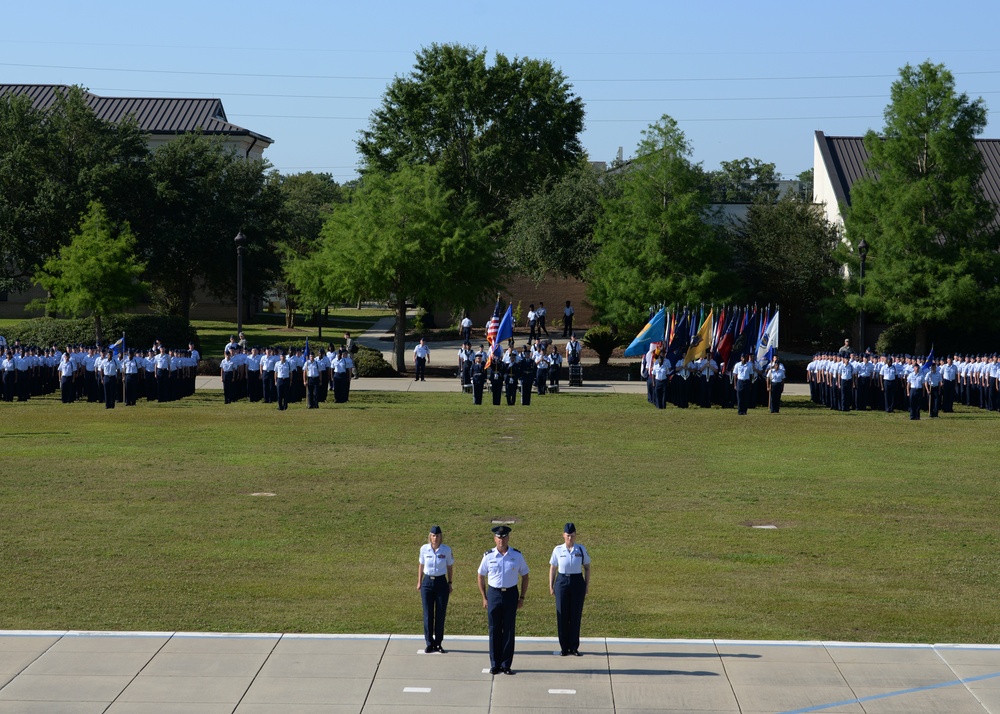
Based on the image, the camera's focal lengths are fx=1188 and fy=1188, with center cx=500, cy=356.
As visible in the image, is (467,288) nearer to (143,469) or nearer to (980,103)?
(980,103)

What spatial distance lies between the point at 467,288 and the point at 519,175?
865 inches

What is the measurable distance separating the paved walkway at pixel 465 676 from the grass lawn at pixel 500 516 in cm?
62

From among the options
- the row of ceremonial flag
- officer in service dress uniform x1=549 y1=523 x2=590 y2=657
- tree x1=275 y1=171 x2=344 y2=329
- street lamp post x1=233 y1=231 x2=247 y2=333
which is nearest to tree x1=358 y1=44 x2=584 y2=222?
tree x1=275 y1=171 x2=344 y2=329

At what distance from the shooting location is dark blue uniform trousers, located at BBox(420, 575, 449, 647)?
10266 millimetres

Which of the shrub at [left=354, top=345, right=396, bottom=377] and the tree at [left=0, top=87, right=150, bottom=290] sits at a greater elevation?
the tree at [left=0, top=87, right=150, bottom=290]

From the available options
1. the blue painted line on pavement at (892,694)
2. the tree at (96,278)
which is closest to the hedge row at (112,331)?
the tree at (96,278)

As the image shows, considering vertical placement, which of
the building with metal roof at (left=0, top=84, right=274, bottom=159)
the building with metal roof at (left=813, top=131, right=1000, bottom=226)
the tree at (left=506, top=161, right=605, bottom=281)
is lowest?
the tree at (left=506, top=161, right=605, bottom=281)

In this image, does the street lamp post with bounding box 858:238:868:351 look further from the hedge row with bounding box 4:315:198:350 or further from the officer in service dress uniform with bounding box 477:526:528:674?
the officer in service dress uniform with bounding box 477:526:528:674

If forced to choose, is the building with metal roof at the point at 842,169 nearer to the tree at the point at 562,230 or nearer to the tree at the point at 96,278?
the tree at the point at 562,230

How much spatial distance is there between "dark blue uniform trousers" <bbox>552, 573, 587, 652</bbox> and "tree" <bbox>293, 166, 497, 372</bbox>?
30762 mm

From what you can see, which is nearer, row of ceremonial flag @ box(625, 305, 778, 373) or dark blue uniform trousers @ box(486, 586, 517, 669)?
dark blue uniform trousers @ box(486, 586, 517, 669)

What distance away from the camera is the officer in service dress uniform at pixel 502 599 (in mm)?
9891

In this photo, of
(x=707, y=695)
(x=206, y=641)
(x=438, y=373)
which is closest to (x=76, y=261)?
(x=438, y=373)

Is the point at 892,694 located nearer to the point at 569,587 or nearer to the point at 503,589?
the point at 569,587
